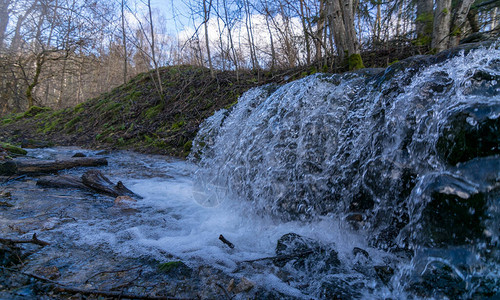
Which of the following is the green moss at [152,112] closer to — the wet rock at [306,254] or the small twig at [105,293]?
the wet rock at [306,254]

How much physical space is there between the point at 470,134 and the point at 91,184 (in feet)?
13.7

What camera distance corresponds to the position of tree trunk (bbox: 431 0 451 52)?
17.0 feet

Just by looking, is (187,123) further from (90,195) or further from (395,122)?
(395,122)

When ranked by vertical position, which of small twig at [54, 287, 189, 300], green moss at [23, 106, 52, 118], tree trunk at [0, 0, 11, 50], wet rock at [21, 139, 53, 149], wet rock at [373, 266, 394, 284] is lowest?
wet rock at [373, 266, 394, 284]

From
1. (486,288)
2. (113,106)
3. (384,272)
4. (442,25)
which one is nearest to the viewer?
(486,288)

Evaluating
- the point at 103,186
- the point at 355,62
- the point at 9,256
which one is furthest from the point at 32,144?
the point at 355,62

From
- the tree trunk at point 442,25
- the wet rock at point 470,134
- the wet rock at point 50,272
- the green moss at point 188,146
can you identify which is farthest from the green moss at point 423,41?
the wet rock at point 50,272

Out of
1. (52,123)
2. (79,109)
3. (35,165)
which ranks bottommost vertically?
(35,165)

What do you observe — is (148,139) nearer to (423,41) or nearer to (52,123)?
(423,41)

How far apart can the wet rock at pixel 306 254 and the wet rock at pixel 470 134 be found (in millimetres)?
1101

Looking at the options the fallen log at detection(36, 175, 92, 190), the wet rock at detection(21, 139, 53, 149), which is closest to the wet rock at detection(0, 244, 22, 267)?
the fallen log at detection(36, 175, 92, 190)

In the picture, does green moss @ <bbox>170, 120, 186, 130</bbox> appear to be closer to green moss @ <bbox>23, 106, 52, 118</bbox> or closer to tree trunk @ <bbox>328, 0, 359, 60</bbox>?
tree trunk @ <bbox>328, 0, 359, 60</bbox>

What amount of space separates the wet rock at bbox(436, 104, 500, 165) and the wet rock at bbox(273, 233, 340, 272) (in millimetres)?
1101

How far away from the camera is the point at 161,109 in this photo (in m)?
9.86
